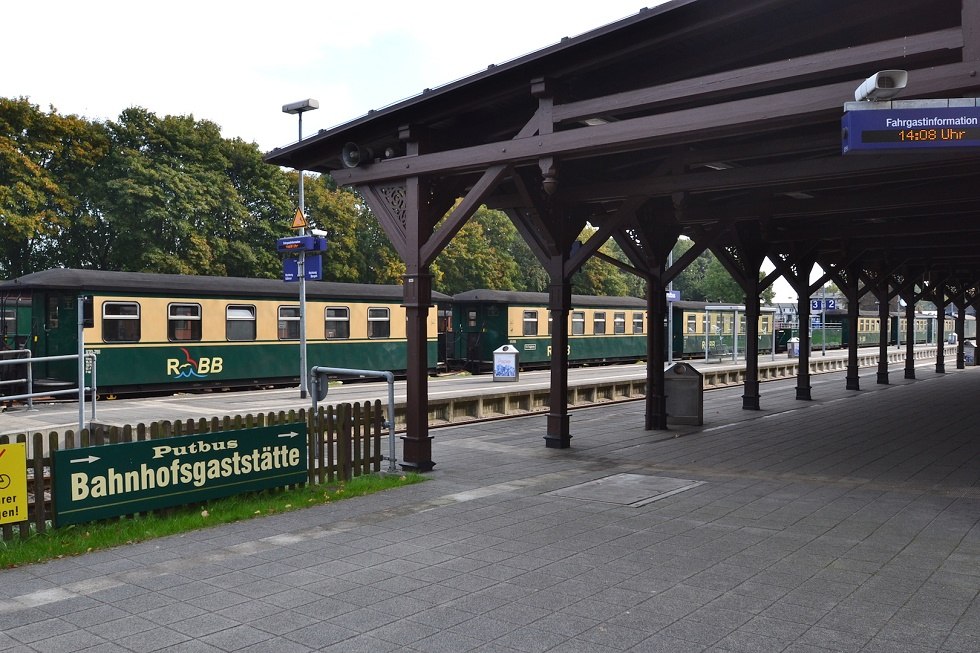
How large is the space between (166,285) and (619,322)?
21.1m

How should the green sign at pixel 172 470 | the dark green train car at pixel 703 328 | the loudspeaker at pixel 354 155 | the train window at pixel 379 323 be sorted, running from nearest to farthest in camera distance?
the green sign at pixel 172 470
the loudspeaker at pixel 354 155
the train window at pixel 379 323
the dark green train car at pixel 703 328

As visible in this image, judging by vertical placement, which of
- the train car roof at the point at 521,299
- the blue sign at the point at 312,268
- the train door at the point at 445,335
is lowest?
the train door at the point at 445,335

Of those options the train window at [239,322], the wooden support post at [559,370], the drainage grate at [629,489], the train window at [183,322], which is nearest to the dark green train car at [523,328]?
the train window at [239,322]

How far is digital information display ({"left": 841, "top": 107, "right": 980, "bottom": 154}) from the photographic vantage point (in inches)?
245

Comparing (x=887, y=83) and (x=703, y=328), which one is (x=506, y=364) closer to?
(x=703, y=328)

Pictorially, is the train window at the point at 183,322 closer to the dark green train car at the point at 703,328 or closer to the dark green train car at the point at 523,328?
the dark green train car at the point at 523,328

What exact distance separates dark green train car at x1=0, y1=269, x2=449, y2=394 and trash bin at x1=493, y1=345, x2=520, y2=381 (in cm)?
337

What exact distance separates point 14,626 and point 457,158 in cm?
670

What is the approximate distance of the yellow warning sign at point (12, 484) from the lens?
6543mm

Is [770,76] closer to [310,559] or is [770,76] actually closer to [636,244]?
[310,559]

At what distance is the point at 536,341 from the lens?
102 ft

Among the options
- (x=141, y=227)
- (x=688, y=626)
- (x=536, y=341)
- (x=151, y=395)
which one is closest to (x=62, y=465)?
(x=688, y=626)

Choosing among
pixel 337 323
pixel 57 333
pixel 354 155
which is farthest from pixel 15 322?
pixel 354 155

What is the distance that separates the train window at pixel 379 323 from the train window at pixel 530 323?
702 cm
